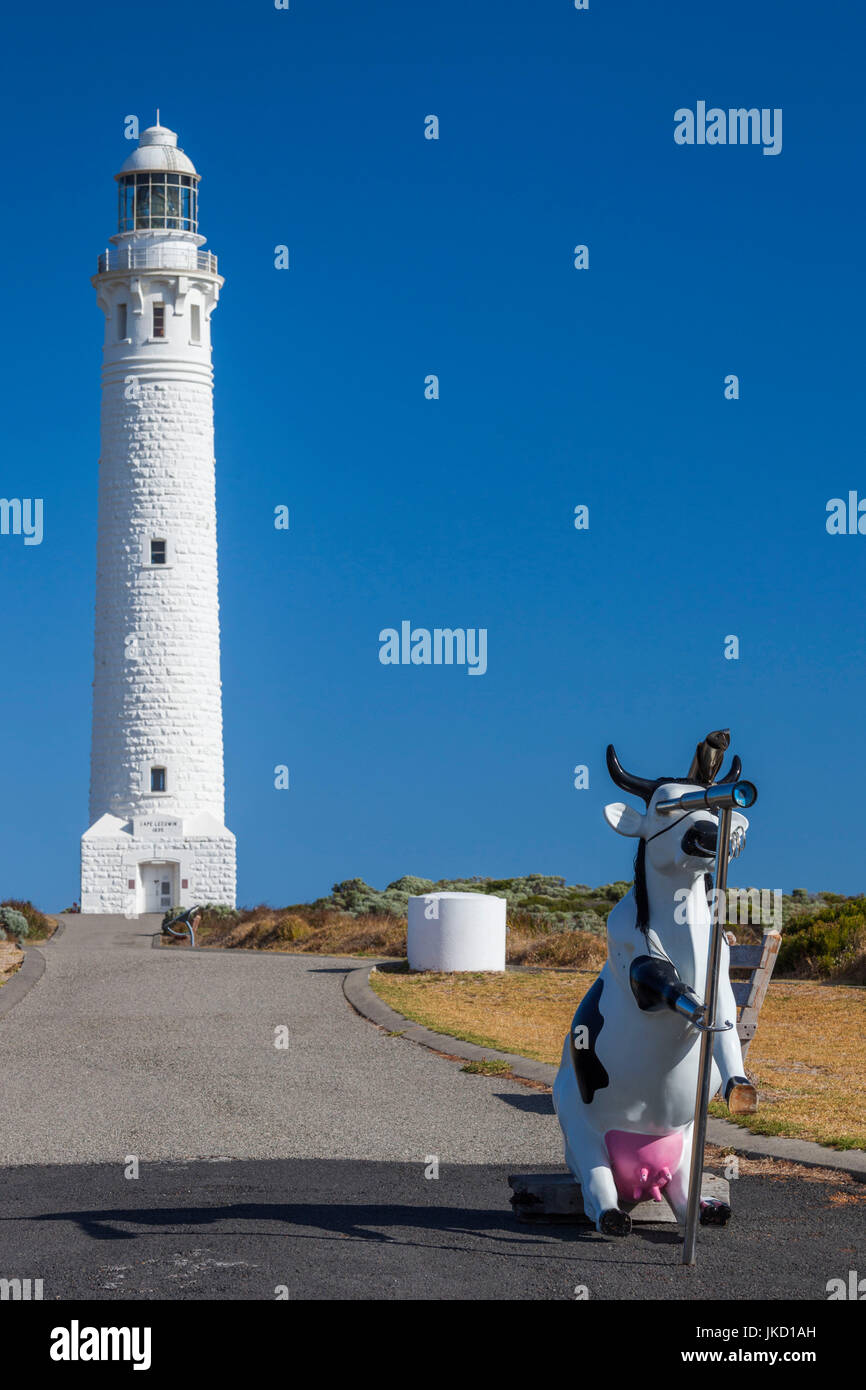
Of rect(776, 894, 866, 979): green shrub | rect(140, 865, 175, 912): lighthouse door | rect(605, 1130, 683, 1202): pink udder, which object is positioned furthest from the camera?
rect(140, 865, 175, 912): lighthouse door

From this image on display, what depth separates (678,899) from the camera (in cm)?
682

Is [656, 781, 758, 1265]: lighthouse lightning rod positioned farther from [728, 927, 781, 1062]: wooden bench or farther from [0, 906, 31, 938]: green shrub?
[0, 906, 31, 938]: green shrub

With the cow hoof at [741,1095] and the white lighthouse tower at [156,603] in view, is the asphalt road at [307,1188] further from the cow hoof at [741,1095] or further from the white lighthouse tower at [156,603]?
the white lighthouse tower at [156,603]

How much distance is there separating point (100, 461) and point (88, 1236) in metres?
35.5

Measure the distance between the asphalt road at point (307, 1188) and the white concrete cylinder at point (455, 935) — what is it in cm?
486

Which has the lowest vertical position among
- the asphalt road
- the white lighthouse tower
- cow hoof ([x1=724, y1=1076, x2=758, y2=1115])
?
the asphalt road

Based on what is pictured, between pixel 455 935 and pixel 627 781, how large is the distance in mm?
14266

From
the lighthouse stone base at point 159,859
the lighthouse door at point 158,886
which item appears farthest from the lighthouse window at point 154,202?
the lighthouse door at point 158,886

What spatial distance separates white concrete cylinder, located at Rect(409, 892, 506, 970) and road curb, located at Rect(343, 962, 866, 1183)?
79 centimetres

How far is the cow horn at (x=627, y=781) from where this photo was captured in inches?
275

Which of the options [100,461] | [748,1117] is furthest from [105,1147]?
[100,461]

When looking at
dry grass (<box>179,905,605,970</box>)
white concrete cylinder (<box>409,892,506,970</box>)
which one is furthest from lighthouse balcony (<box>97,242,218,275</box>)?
white concrete cylinder (<box>409,892,506,970</box>)

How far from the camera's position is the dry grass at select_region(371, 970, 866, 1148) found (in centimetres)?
1090
